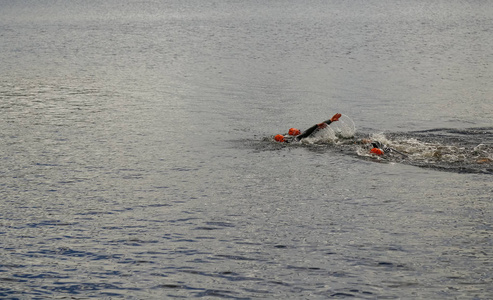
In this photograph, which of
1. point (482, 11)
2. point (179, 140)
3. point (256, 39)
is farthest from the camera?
point (482, 11)

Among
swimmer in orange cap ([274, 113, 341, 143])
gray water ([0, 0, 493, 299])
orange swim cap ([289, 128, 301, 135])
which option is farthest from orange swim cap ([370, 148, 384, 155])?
orange swim cap ([289, 128, 301, 135])

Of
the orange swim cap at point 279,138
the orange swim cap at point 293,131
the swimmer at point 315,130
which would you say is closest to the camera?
the swimmer at point 315,130

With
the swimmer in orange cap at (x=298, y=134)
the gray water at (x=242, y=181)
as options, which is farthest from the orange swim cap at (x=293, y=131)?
the gray water at (x=242, y=181)

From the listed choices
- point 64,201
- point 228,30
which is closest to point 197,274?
point 64,201

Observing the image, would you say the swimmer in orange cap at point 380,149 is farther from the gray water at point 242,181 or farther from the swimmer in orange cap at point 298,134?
→ the swimmer in orange cap at point 298,134

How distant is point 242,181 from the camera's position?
19031 millimetres

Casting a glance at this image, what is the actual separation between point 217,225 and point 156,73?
92.7ft

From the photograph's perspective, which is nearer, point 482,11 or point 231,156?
point 231,156

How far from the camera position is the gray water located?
12.7 metres

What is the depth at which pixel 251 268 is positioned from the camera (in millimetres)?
13016

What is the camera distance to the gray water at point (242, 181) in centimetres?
1269

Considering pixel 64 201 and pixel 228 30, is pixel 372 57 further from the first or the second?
pixel 64 201

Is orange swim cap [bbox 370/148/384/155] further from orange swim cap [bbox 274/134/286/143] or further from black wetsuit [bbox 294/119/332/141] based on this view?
orange swim cap [bbox 274/134/286/143]

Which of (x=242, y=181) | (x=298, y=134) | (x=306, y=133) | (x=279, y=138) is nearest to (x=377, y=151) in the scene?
(x=306, y=133)
